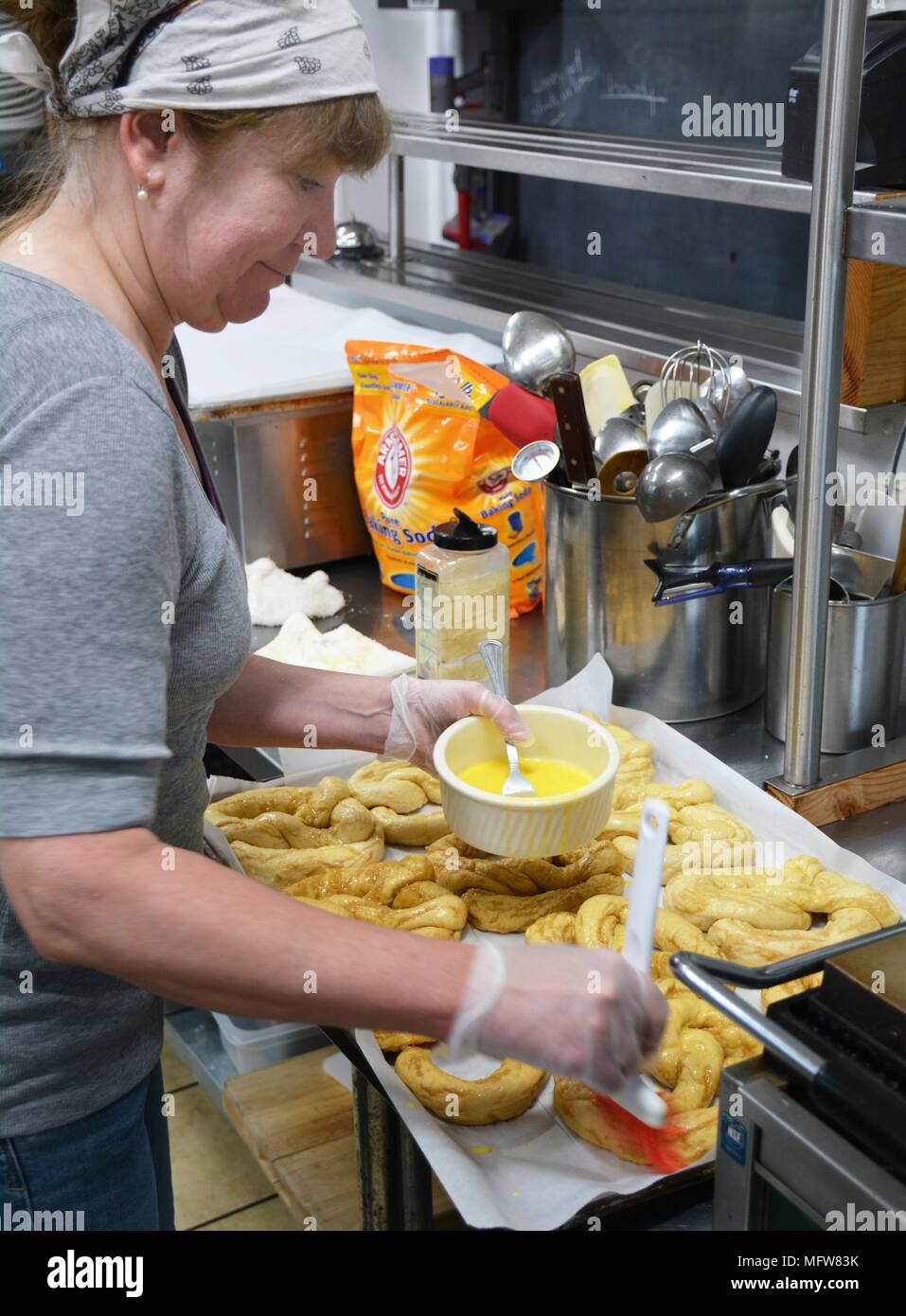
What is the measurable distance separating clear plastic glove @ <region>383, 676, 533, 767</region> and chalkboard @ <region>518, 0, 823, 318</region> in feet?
7.52

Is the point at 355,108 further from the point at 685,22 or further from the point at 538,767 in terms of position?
the point at 685,22

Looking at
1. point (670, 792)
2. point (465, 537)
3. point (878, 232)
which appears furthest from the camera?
point (465, 537)

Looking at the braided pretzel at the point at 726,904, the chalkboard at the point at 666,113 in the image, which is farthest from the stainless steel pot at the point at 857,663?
the chalkboard at the point at 666,113

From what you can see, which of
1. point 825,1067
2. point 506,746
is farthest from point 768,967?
point 506,746

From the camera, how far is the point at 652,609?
5.22ft

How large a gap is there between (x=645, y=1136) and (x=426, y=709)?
0.51 meters

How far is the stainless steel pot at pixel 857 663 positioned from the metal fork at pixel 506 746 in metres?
0.32

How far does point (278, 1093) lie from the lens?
2195 mm

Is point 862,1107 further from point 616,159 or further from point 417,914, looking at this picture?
point 616,159

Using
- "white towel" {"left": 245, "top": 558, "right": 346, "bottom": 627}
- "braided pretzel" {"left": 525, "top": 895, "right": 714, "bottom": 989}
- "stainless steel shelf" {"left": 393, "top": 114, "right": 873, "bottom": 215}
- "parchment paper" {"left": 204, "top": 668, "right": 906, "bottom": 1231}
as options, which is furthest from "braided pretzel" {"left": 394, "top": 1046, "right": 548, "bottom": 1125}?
"white towel" {"left": 245, "top": 558, "right": 346, "bottom": 627}

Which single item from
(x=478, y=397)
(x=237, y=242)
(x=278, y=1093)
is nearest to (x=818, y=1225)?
(x=237, y=242)

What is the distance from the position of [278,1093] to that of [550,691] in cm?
99

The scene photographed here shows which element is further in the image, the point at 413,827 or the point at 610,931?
the point at 413,827

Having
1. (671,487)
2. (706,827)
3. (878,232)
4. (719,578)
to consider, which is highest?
(878,232)
